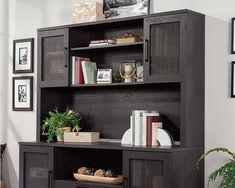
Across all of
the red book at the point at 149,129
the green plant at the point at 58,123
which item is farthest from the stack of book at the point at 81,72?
the red book at the point at 149,129

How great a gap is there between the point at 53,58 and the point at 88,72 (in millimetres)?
388

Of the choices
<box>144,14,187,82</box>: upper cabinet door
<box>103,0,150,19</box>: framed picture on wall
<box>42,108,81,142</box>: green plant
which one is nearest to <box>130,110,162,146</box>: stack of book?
<box>144,14,187,82</box>: upper cabinet door

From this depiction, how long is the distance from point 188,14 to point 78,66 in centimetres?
111

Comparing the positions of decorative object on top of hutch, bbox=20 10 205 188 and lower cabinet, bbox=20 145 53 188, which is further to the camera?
lower cabinet, bbox=20 145 53 188

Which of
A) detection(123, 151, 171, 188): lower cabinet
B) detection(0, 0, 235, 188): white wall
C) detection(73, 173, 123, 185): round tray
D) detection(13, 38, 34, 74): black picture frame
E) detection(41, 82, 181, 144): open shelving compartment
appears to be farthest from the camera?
detection(13, 38, 34, 74): black picture frame

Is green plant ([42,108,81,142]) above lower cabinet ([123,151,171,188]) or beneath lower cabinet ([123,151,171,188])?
above

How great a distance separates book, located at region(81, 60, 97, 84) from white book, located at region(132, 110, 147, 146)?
585 millimetres

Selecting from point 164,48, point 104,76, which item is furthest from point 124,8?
point 164,48

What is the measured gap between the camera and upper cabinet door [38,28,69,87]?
4.40 m

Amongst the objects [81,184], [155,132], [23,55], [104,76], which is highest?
[23,55]

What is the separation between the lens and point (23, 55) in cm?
517

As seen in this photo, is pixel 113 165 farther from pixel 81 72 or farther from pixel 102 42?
pixel 102 42

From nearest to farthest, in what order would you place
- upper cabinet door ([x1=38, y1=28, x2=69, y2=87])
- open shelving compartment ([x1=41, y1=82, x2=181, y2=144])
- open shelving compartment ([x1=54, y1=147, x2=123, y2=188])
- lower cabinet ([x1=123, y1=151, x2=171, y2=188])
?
lower cabinet ([x1=123, y1=151, x2=171, y2=188])
open shelving compartment ([x1=41, y1=82, x2=181, y2=144])
open shelving compartment ([x1=54, y1=147, x2=123, y2=188])
upper cabinet door ([x1=38, y1=28, x2=69, y2=87])

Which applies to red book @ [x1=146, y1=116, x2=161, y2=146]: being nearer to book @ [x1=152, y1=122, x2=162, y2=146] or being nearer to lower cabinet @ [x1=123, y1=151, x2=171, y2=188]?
book @ [x1=152, y1=122, x2=162, y2=146]
